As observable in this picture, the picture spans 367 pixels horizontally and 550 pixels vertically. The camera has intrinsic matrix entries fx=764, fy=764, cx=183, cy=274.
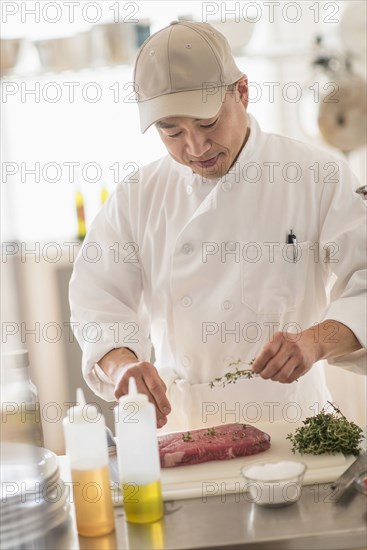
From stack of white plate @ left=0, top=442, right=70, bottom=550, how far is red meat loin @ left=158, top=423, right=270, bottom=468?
0.26m

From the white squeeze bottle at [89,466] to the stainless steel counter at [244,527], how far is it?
0.03 metres

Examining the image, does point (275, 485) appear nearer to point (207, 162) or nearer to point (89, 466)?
point (89, 466)

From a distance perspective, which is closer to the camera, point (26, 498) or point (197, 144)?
point (26, 498)

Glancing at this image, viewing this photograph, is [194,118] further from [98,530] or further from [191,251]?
[98,530]

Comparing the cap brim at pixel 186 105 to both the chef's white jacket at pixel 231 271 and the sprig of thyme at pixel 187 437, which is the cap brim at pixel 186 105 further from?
the sprig of thyme at pixel 187 437

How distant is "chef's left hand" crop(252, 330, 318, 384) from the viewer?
1.55 m

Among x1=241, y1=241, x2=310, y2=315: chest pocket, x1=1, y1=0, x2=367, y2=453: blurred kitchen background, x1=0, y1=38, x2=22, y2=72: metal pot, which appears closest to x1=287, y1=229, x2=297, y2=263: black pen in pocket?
x1=241, y1=241, x2=310, y2=315: chest pocket

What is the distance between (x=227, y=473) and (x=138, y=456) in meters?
0.26

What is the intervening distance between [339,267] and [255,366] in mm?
450

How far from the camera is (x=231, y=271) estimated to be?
194cm

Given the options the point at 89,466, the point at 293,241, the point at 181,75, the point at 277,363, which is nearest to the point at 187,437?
the point at 277,363

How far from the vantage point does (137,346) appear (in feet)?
6.15

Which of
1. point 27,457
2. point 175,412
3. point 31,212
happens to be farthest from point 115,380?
A: point 31,212

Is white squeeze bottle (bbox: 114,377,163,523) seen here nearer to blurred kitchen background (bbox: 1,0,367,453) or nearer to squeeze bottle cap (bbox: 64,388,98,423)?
squeeze bottle cap (bbox: 64,388,98,423)
